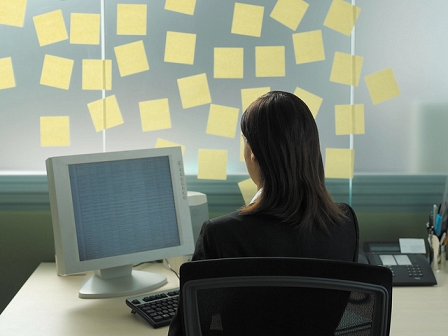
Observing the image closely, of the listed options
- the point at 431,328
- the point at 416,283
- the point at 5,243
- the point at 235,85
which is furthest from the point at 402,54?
the point at 5,243

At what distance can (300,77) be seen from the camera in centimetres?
221

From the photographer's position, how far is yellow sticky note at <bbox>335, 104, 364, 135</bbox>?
2.22 m

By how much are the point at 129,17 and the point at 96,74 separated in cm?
23

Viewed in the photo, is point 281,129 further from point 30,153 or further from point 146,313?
point 30,153

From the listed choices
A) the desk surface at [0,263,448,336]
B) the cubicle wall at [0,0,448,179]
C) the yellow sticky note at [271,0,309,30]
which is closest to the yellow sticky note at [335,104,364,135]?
the cubicle wall at [0,0,448,179]

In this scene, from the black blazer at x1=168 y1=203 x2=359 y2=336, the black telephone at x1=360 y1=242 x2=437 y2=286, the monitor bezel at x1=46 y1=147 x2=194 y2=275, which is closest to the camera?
the black blazer at x1=168 y1=203 x2=359 y2=336

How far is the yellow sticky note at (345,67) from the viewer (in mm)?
2201

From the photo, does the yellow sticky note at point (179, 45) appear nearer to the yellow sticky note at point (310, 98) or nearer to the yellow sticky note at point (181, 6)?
the yellow sticky note at point (181, 6)

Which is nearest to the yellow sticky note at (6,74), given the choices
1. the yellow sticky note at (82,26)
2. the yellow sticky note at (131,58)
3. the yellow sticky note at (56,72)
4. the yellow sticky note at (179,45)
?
the yellow sticky note at (56,72)

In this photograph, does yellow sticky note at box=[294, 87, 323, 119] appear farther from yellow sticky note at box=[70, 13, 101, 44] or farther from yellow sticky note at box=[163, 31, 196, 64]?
yellow sticky note at box=[70, 13, 101, 44]

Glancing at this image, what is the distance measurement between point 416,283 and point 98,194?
1.00 metres

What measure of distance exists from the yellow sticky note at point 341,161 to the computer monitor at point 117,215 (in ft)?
2.01

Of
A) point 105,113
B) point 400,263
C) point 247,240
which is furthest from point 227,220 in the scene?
point 105,113

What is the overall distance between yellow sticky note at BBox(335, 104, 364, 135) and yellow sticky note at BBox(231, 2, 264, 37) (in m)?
0.41
